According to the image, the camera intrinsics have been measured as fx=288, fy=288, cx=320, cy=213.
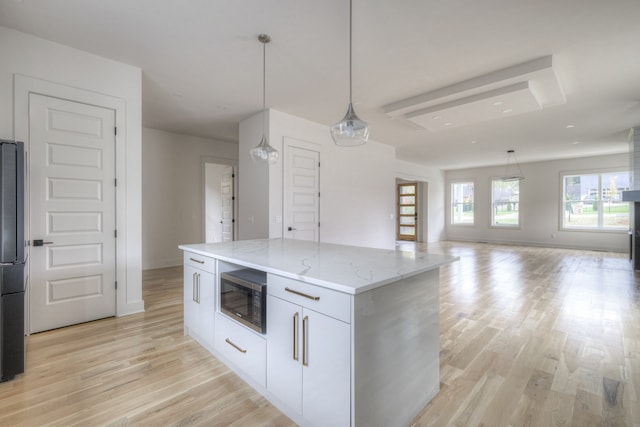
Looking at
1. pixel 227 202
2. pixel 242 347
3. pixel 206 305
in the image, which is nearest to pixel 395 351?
pixel 242 347

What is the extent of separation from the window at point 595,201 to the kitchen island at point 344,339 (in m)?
9.96

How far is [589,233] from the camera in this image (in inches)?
341

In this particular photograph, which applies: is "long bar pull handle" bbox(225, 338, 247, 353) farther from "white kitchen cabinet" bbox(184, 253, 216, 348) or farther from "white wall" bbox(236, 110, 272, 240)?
"white wall" bbox(236, 110, 272, 240)

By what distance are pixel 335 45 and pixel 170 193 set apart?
4.67 meters

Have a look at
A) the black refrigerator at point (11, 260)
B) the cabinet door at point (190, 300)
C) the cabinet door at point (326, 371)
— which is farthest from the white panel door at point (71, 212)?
the cabinet door at point (326, 371)

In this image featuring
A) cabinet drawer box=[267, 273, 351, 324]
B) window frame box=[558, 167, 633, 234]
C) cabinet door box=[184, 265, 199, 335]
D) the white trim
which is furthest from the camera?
window frame box=[558, 167, 633, 234]

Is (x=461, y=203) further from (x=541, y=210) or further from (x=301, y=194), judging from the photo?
(x=301, y=194)

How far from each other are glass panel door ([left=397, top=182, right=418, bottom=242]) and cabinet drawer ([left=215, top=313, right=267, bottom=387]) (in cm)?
986

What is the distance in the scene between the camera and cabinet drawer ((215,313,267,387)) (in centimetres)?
183

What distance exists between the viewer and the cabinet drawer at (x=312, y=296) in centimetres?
133

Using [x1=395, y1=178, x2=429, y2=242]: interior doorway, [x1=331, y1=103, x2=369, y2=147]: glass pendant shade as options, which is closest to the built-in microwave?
[x1=331, y1=103, x2=369, y2=147]: glass pendant shade

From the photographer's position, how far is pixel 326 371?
1.42 m

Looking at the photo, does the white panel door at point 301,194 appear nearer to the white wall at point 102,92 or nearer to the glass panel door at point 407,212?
the white wall at point 102,92

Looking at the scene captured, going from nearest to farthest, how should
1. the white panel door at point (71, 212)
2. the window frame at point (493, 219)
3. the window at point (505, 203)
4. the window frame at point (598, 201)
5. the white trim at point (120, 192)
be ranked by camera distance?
the white panel door at point (71, 212)
the white trim at point (120, 192)
the window frame at point (598, 201)
the window frame at point (493, 219)
the window at point (505, 203)
